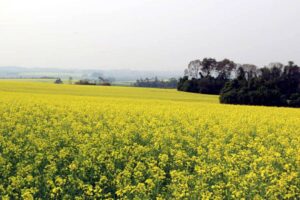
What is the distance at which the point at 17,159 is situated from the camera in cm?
909

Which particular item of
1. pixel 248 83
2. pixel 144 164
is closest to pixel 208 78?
pixel 248 83

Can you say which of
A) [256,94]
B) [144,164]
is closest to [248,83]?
[256,94]

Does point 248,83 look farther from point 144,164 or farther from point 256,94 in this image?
point 144,164

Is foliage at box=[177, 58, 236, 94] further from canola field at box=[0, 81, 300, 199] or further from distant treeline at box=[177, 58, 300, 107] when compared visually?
canola field at box=[0, 81, 300, 199]

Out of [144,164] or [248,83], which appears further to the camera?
[248,83]

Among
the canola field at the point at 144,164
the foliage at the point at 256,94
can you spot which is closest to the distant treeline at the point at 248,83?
the foliage at the point at 256,94

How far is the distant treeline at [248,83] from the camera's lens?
148 ft

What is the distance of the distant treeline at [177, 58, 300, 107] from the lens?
148 feet

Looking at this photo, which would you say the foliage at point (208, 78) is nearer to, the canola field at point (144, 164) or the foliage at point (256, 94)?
the foliage at point (256, 94)

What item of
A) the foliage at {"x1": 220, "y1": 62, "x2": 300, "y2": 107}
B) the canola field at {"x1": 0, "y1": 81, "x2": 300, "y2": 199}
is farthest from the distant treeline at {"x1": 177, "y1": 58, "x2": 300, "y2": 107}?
the canola field at {"x1": 0, "y1": 81, "x2": 300, "y2": 199}

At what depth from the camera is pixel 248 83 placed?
48.2 meters

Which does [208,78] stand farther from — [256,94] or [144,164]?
[144,164]

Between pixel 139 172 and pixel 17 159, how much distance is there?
9.80 feet

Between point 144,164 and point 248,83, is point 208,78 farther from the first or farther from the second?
point 144,164
